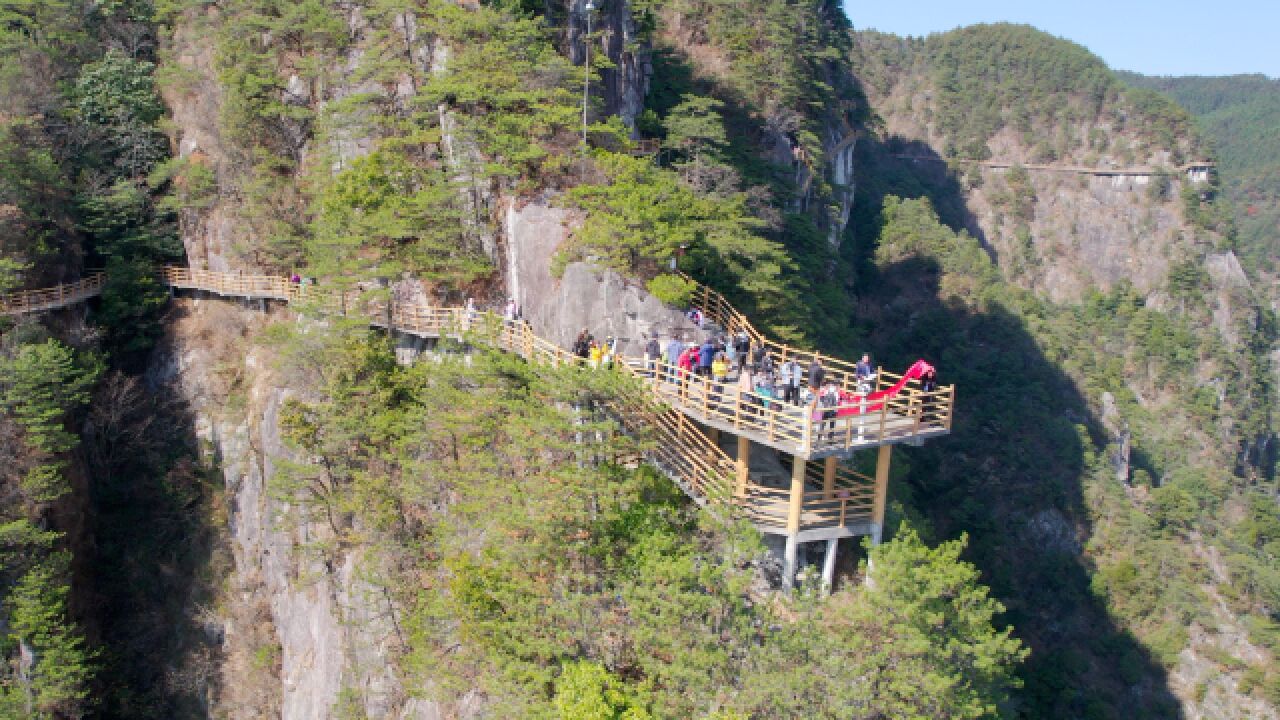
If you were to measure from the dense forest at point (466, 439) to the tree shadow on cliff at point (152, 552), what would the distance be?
6.8 inches

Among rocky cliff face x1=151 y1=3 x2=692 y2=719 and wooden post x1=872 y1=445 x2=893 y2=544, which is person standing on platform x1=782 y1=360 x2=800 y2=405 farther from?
rocky cliff face x1=151 y1=3 x2=692 y2=719

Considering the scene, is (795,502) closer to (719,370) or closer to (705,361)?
(719,370)

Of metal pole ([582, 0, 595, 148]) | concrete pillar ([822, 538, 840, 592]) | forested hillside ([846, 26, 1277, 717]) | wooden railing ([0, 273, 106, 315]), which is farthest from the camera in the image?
forested hillside ([846, 26, 1277, 717])

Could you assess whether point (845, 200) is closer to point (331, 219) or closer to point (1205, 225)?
point (331, 219)

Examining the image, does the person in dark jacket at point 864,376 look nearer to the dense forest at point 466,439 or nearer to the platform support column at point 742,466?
the platform support column at point 742,466

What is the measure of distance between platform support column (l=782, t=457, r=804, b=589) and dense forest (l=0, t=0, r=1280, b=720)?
632 mm

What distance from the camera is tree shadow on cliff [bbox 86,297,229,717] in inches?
1291

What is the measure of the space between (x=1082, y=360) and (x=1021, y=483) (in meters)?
25.1

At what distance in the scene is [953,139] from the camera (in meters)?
116

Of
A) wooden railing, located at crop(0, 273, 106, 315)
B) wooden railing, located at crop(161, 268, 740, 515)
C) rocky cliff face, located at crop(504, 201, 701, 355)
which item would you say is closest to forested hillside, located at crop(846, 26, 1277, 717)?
rocky cliff face, located at crop(504, 201, 701, 355)

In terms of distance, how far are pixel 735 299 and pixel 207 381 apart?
24238mm

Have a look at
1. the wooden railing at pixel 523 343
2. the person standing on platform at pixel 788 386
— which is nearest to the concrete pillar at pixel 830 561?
the wooden railing at pixel 523 343

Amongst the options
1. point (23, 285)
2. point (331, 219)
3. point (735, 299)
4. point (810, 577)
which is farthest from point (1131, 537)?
point (23, 285)

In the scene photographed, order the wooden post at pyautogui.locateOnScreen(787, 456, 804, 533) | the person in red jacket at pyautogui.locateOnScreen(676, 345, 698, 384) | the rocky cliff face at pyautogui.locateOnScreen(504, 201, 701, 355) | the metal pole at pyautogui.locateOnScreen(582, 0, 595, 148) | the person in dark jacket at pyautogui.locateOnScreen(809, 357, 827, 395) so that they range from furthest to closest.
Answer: the metal pole at pyautogui.locateOnScreen(582, 0, 595, 148) → the rocky cliff face at pyautogui.locateOnScreen(504, 201, 701, 355) → the person in red jacket at pyautogui.locateOnScreen(676, 345, 698, 384) → the person in dark jacket at pyautogui.locateOnScreen(809, 357, 827, 395) → the wooden post at pyautogui.locateOnScreen(787, 456, 804, 533)
